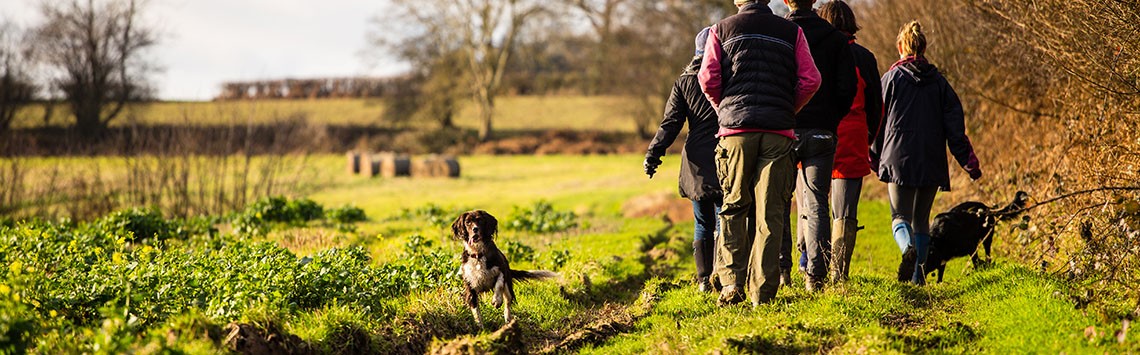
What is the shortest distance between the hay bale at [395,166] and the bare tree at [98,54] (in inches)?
478

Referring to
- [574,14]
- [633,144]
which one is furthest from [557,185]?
[574,14]

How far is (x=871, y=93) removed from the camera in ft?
22.9

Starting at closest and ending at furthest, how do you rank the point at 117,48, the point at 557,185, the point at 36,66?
the point at 557,185
the point at 36,66
the point at 117,48

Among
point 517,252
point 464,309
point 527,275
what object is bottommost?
point 517,252

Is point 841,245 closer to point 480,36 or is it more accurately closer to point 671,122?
point 671,122

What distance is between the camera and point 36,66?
32625 mm

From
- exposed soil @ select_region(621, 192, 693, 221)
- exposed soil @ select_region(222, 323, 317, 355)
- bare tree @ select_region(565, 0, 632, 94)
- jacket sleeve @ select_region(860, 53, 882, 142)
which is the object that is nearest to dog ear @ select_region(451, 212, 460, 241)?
exposed soil @ select_region(222, 323, 317, 355)

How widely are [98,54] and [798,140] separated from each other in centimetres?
3890

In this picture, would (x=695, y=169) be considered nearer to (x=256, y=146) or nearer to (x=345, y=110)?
(x=256, y=146)

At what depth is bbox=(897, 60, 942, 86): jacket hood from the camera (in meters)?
7.40

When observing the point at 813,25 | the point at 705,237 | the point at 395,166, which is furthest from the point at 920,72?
the point at 395,166

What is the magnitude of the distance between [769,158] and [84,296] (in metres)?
4.68

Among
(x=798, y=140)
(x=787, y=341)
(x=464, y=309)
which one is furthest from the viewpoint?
(x=464, y=309)

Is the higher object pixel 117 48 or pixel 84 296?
pixel 117 48
